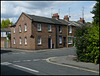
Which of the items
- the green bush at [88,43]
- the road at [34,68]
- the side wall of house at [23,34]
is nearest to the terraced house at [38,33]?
the side wall of house at [23,34]

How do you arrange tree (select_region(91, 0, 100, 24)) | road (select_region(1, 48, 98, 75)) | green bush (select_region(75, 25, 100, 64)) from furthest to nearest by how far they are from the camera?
tree (select_region(91, 0, 100, 24))
green bush (select_region(75, 25, 100, 64))
road (select_region(1, 48, 98, 75))

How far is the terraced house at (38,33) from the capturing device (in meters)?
27.4

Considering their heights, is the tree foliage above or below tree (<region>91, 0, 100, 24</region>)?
below

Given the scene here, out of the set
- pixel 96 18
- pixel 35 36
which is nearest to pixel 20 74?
pixel 96 18

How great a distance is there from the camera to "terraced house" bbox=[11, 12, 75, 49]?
2736 cm

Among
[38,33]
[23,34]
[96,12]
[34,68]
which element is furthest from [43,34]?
[34,68]

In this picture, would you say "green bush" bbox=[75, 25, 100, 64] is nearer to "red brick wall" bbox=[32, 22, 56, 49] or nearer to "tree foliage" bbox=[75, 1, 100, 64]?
"tree foliage" bbox=[75, 1, 100, 64]

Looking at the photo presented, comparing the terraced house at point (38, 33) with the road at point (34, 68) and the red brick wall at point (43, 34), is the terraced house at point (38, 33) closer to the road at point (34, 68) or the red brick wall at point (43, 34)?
the red brick wall at point (43, 34)

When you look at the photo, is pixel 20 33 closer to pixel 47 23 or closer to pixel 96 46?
pixel 47 23

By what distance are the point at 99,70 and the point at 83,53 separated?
353cm

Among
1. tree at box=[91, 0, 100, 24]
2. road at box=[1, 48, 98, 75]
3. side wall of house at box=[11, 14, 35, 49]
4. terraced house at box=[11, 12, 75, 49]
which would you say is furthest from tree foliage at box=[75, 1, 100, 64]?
side wall of house at box=[11, 14, 35, 49]

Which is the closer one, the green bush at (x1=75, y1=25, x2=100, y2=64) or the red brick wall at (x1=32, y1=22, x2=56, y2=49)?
the green bush at (x1=75, y1=25, x2=100, y2=64)

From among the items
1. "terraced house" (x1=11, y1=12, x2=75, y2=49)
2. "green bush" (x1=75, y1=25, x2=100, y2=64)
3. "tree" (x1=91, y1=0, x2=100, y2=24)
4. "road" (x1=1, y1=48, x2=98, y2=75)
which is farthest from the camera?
"terraced house" (x1=11, y1=12, x2=75, y2=49)

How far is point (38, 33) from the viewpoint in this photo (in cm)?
2797
